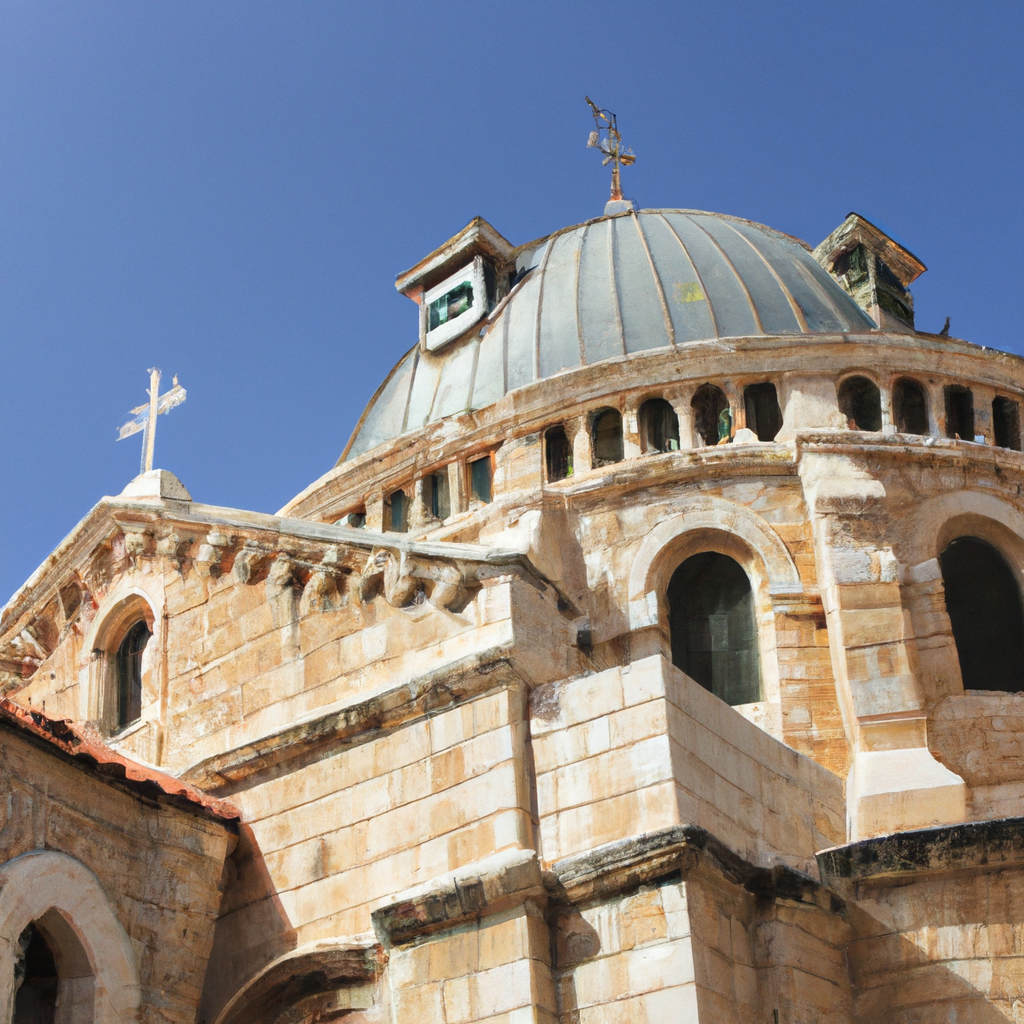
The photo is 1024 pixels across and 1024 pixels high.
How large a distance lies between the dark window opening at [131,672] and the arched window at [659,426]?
21.4ft

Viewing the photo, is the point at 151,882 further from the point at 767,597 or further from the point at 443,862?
the point at 767,597

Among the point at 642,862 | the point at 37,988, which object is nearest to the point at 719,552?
the point at 642,862

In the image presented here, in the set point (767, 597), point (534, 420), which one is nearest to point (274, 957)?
point (767, 597)

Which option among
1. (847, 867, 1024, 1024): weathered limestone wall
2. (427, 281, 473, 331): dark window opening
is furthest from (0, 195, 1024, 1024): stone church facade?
(427, 281, 473, 331): dark window opening

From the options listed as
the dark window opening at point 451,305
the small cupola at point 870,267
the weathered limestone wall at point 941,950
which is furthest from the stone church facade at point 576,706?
the dark window opening at point 451,305

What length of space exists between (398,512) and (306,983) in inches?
354

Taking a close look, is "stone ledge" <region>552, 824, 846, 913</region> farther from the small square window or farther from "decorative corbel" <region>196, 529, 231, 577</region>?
the small square window

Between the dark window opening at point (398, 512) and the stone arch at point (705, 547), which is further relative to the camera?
the dark window opening at point (398, 512)

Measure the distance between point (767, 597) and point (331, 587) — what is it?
5.63m

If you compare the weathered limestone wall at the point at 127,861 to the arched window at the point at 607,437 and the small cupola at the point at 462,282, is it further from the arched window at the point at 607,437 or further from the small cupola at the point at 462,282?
the small cupola at the point at 462,282

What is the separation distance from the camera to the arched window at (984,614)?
16984mm

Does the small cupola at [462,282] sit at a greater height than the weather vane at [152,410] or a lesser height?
greater

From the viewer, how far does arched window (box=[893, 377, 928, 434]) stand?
737 inches

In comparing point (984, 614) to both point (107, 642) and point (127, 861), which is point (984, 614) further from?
point (127, 861)
